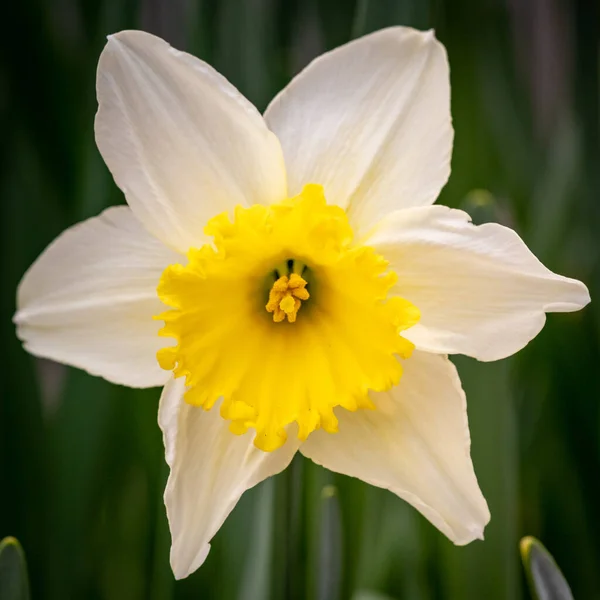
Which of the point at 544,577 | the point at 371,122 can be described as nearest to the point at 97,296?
the point at 371,122

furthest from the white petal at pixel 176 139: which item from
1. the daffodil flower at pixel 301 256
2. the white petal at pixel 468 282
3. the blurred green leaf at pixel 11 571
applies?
the blurred green leaf at pixel 11 571

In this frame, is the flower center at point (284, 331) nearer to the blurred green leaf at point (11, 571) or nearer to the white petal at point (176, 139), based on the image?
the white petal at point (176, 139)

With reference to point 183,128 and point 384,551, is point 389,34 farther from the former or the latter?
point 384,551

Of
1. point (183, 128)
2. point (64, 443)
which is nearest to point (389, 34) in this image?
point (183, 128)

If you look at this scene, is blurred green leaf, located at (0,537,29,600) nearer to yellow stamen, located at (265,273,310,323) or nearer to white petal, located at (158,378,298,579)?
white petal, located at (158,378,298,579)

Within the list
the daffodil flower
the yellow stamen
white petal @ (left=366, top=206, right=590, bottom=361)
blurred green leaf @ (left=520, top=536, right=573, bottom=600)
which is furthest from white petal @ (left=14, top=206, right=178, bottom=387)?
blurred green leaf @ (left=520, top=536, right=573, bottom=600)

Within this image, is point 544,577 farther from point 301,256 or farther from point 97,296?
point 97,296

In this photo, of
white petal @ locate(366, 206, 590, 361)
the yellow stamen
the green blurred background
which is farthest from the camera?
the green blurred background
